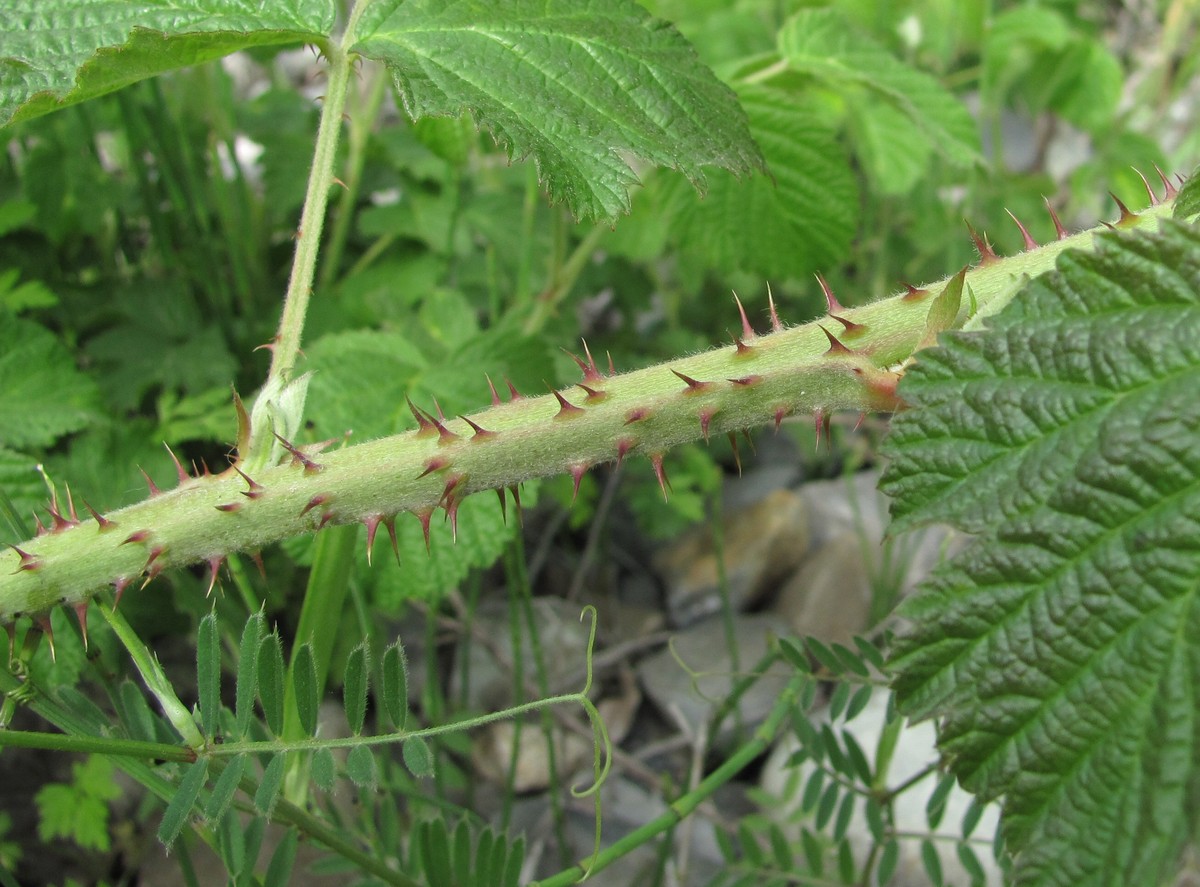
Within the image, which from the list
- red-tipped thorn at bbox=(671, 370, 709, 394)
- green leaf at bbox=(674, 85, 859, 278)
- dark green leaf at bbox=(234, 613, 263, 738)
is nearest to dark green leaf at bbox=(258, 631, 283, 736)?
dark green leaf at bbox=(234, 613, 263, 738)

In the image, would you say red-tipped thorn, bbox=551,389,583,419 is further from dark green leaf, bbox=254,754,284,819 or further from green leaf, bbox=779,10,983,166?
green leaf, bbox=779,10,983,166

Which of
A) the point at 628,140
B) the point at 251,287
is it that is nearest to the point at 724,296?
the point at 251,287

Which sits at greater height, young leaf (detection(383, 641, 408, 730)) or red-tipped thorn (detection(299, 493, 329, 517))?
red-tipped thorn (detection(299, 493, 329, 517))

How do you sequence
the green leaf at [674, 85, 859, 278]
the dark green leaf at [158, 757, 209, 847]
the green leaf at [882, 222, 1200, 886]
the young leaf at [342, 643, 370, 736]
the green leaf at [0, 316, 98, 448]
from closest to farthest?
the green leaf at [882, 222, 1200, 886] < the dark green leaf at [158, 757, 209, 847] < the young leaf at [342, 643, 370, 736] < the green leaf at [0, 316, 98, 448] < the green leaf at [674, 85, 859, 278]

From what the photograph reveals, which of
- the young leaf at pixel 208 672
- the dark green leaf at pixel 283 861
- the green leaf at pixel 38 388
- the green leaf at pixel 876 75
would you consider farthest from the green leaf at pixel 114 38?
the green leaf at pixel 876 75

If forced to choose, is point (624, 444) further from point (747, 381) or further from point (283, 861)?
point (283, 861)

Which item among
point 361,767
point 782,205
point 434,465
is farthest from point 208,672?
point 782,205
